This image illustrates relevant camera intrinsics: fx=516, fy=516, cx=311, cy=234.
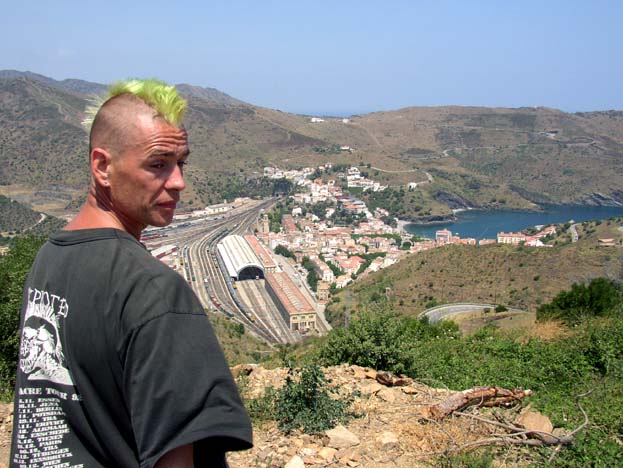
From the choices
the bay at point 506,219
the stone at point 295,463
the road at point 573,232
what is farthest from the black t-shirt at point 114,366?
the bay at point 506,219

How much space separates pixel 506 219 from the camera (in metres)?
61.5

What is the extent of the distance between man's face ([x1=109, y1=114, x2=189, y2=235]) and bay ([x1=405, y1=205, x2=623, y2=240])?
176 ft

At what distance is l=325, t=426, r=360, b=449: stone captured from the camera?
3.04m

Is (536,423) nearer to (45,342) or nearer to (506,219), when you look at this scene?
(45,342)

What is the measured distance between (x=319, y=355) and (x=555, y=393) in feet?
7.73

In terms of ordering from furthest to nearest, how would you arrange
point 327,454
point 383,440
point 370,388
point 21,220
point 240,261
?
point 21,220 < point 240,261 < point 370,388 < point 383,440 < point 327,454

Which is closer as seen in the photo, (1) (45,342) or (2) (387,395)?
(1) (45,342)

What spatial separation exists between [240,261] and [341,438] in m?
34.5

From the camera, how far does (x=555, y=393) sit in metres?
4.07

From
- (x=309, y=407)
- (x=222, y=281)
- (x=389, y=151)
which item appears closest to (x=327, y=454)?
(x=309, y=407)

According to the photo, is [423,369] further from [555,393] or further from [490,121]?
[490,121]

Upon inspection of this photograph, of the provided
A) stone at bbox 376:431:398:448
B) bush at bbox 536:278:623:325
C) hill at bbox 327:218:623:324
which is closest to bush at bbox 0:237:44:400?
stone at bbox 376:431:398:448

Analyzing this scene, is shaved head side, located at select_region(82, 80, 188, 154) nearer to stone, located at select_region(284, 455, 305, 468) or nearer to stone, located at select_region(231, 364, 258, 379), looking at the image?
stone, located at select_region(284, 455, 305, 468)

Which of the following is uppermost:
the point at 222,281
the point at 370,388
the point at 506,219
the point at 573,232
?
the point at 370,388
